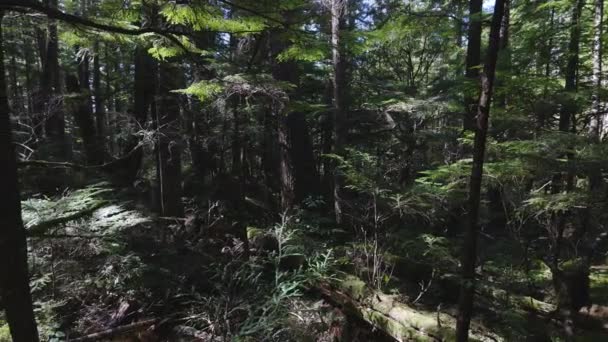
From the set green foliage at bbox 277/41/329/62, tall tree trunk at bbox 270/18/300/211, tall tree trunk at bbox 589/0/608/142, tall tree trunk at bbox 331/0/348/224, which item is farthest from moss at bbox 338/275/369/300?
tall tree trunk at bbox 589/0/608/142

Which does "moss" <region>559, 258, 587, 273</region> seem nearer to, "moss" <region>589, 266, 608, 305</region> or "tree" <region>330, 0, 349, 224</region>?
"moss" <region>589, 266, 608, 305</region>

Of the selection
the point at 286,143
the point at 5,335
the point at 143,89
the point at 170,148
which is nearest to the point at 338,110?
the point at 286,143

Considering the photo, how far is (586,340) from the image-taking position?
4762mm

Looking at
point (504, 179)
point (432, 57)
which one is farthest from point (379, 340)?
point (432, 57)

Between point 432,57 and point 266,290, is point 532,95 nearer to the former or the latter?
point 266,290

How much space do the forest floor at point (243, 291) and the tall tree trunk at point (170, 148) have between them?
1.42 m

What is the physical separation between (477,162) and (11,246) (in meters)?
3.94

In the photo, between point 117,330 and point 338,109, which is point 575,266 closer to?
point 338,109

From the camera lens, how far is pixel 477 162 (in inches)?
138

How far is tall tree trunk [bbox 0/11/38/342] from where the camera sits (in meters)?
2.69

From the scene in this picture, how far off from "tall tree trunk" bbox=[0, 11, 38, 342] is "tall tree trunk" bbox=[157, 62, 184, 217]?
481 cm

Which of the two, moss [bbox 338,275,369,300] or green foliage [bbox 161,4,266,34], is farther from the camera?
moss [bbox 338,275,369,300]

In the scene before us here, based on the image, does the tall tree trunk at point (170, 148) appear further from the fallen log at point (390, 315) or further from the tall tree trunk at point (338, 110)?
the fallen log at point (390, 315)

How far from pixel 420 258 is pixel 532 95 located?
353 centimetres
